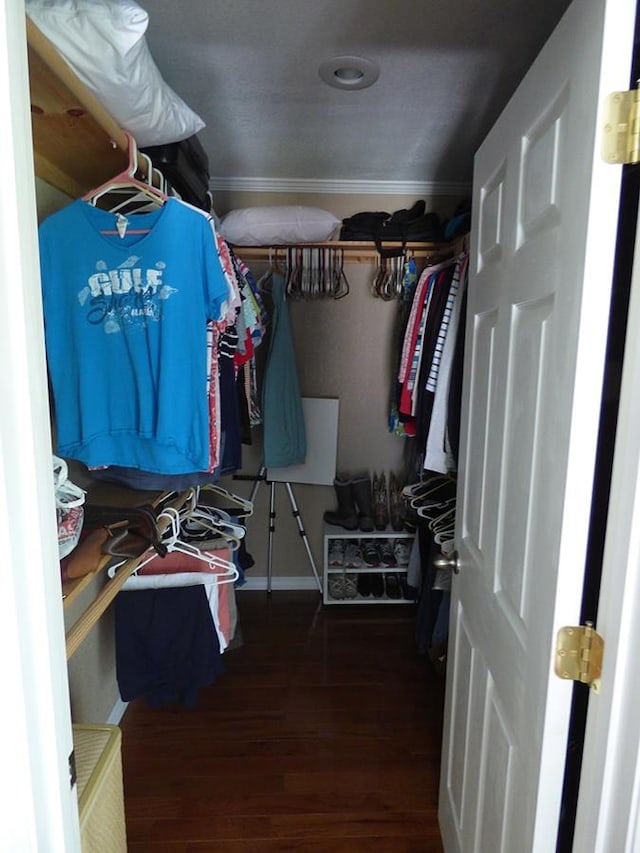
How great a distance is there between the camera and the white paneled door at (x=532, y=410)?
73cm

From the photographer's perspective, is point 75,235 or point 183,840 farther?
point 183,840

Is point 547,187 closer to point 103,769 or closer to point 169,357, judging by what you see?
point 169,357

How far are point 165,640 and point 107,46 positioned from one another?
5.31ft

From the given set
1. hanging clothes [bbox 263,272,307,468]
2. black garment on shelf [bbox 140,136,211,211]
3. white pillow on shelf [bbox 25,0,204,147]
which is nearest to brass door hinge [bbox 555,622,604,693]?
white pillow on shelf [bbox 25,0,204,147]

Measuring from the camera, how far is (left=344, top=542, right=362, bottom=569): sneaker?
2980mm

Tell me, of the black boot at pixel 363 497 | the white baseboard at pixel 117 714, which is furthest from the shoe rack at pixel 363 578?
the white baseboard at pixel 117 714

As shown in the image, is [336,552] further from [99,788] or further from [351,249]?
[99,788]

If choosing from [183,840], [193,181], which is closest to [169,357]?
[193,181]

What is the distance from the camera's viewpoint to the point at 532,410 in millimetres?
933

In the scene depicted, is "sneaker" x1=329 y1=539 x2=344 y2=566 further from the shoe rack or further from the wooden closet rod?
the wooden closet rod

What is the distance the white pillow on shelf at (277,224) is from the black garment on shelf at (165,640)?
1.75 meters

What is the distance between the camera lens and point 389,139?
2.24m

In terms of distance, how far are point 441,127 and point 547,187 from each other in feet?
4.91

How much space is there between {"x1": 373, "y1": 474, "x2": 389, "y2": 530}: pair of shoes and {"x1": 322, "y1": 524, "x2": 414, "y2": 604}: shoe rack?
8cm
